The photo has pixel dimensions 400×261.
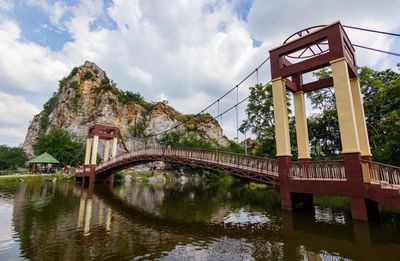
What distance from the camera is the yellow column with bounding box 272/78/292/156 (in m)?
10.1

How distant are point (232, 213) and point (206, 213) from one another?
129 centimetres

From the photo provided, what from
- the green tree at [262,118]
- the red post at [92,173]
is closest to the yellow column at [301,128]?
the green tree at [262,118]

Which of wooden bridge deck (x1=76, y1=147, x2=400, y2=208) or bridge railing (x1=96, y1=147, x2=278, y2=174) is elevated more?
bridge railing (x1=96, y1=147, x2=278, y2=174)

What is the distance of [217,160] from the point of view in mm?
13609

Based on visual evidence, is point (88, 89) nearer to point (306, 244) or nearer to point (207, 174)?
point (207, 174)

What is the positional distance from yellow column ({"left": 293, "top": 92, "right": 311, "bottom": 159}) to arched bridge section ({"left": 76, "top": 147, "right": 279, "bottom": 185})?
86.5 inches

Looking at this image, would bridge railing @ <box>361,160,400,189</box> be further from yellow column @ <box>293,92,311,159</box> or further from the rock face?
the rock face

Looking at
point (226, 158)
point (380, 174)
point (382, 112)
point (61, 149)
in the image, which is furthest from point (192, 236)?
point (61, 149)

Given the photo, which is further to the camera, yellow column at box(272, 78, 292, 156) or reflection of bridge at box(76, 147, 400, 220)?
yellow column at box(272, 78, 292, 156)

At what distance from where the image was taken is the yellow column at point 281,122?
10.1 meters

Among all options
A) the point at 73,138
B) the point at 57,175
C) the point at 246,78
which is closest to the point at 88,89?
the point at 73,138

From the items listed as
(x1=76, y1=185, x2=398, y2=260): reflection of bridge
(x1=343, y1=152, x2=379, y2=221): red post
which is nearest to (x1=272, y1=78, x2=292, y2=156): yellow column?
(x1=343, y1=152, x2=379, y2=221): red post

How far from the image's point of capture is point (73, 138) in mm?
41938

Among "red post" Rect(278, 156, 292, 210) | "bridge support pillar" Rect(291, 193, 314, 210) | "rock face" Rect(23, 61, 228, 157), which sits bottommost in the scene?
"bridge support pillar" Rect(291, 193, 314, 210)
